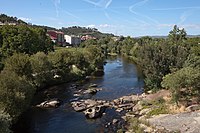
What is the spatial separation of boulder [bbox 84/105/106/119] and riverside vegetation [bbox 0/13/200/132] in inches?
293

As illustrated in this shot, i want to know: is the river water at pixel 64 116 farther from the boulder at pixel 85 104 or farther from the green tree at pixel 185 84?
the green tree at pixel 185 84

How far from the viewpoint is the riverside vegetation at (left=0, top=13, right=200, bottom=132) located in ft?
131

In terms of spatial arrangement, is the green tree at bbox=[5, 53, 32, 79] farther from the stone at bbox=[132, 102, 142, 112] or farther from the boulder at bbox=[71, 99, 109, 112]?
the stone at bbox=[132, 102, 142, 112]

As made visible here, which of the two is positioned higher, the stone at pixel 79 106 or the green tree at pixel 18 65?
the green tree at pixel 18 65

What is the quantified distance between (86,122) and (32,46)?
49.9 metres

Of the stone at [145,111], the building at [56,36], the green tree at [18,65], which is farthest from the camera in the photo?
the building at [56,36]

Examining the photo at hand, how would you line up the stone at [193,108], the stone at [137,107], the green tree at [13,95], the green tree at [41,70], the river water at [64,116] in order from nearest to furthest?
1. the green tree at [13,95]
2. the river water at [64,116]
3. the stone at [193,108]
4. the stone at [137,107]
5. the green tree at [41,70]

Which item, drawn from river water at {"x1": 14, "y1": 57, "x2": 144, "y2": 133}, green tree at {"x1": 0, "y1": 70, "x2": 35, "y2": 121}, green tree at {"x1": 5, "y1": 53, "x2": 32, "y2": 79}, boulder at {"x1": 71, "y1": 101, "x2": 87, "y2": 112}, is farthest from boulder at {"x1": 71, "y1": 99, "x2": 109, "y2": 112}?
green tree at {"x1": 5, "y1": 53, "x2": 32, "y2": 79}

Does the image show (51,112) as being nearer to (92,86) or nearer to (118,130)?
(118,130)

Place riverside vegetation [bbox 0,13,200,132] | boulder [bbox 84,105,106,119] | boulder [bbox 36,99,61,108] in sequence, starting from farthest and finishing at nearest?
boulder [bbox 36,99,61,108]
boulder [bbox 84,105,106,119]
riverside vegetation [bbox 0,13,200,132]

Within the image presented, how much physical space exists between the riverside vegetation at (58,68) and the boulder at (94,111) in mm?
7444

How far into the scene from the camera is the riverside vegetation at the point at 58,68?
39.8 meters

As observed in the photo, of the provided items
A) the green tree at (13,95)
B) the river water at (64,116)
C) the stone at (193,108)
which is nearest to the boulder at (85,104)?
the river water at (64,116)

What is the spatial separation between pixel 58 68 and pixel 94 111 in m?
28.2
